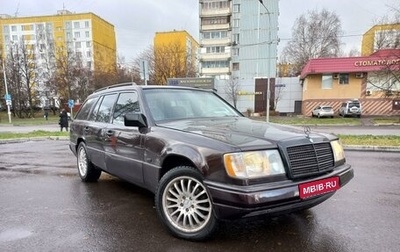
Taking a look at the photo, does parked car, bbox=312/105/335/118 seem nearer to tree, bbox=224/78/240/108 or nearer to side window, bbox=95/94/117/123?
tree, bbox=224/78/240/108

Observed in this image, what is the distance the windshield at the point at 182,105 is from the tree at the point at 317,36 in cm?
5075

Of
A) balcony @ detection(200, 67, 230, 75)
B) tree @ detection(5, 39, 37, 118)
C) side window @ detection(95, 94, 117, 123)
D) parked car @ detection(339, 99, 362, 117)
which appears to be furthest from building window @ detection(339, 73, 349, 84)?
tree @ detection(5, 39, 37, 118)

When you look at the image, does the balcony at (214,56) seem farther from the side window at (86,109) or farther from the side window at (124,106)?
the side window at (124,106)

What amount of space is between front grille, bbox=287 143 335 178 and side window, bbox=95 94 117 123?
10.3ft

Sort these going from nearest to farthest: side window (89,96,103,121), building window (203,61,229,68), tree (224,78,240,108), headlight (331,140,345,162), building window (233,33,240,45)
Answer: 1. headlight (331,140,345,162)
2. side window (89,96,103,121)
3. tree (224,78,240,108)
4. building window (203,61,229,68)
5. building window (233,33,240,45)

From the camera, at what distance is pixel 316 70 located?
1296 inches

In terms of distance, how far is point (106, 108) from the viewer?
5152 millimetres

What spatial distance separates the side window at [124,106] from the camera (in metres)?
4.32

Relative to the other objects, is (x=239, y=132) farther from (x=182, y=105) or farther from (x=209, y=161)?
(x=182, y=105)

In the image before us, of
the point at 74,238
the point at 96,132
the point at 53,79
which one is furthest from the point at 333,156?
the point at 53,79

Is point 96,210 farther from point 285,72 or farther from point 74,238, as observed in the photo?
point 285,72

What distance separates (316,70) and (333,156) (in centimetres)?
3228

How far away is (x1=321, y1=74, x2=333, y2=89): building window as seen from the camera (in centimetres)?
3378

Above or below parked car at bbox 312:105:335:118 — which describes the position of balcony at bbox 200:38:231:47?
above
